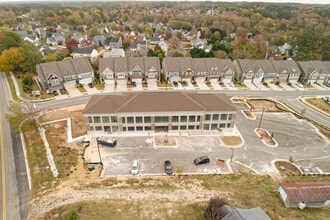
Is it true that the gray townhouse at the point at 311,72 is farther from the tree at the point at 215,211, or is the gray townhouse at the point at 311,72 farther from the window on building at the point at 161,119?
the tree at the point at 215,211

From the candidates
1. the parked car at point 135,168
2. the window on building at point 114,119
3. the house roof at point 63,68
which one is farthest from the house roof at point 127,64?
the parked car at point 135,168

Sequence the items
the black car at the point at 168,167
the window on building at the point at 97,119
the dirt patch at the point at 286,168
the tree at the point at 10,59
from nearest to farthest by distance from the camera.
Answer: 1. the black car at the point at 168,167
2. the dirt patch at the point at 286,168
3. the window on building at the point at 97,119
4. the tree at the point at 10,59

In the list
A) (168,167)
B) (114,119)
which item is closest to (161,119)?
(114,119)

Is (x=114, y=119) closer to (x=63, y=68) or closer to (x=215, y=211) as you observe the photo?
(x=215, y=211)

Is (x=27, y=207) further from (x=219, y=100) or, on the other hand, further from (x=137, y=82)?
(x=137, y=82)

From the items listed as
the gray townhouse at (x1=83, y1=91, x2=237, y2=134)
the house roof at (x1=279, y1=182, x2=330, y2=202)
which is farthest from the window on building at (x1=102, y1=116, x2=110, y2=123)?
the house roof at (x1=279, y1=182, x2=330, y2=202)

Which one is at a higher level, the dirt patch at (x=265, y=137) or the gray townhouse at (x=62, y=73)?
the gray townhouse at (x=62, y=73)
